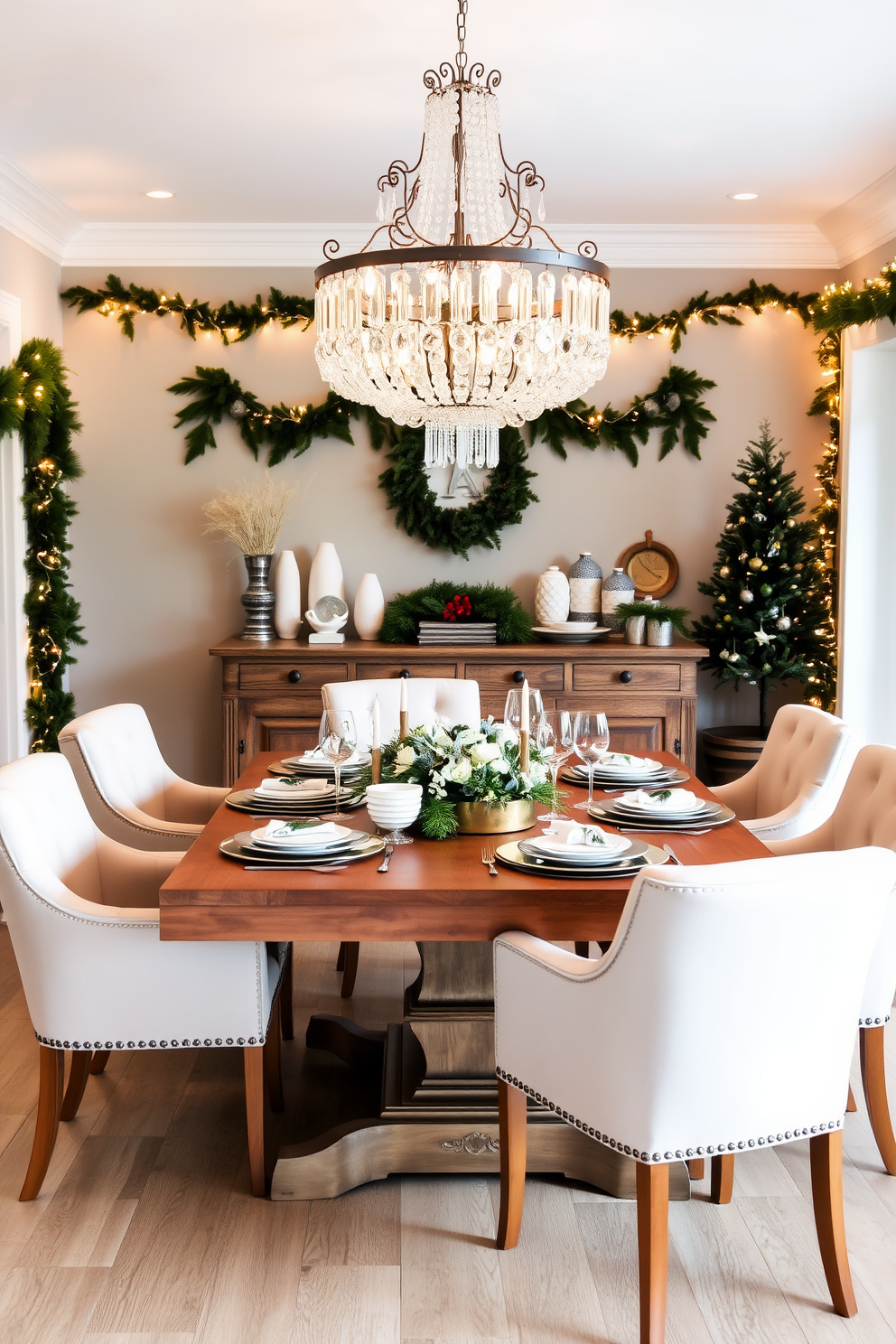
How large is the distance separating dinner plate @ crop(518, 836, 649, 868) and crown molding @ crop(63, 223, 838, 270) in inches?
136

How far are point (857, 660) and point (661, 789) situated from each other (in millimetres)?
2296

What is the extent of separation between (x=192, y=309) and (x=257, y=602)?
1363mm

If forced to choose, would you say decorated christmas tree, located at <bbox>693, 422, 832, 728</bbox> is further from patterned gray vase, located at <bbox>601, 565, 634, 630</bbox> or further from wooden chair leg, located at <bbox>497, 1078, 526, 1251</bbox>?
wooden chair leg, located at <bbox>497, 1078, 526, 1251</bbox>

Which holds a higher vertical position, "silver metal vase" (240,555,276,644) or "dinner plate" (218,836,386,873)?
"silver metal vase" (240,555,276,644)

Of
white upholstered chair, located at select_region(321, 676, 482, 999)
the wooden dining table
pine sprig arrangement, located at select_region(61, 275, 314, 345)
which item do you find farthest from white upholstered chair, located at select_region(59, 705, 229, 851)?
pine sprig arrangement, located at select_region(61, 275, 314, 345)

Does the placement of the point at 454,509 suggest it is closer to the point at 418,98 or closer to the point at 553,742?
the point at 418,98

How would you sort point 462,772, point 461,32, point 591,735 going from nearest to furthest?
point 462,772, point 591,735, point 461,32

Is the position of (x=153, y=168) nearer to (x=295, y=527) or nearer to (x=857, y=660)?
(x=295, y=527)

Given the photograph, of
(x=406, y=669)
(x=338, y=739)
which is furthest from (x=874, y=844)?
(x=406, y=669)

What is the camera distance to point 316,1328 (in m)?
2.01

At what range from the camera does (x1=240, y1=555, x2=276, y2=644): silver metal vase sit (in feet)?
16.1

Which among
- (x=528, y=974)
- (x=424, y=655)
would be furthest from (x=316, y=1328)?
(x=424, y=655)

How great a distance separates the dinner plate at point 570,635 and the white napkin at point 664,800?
2.01 meters

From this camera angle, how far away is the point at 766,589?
4703mm
